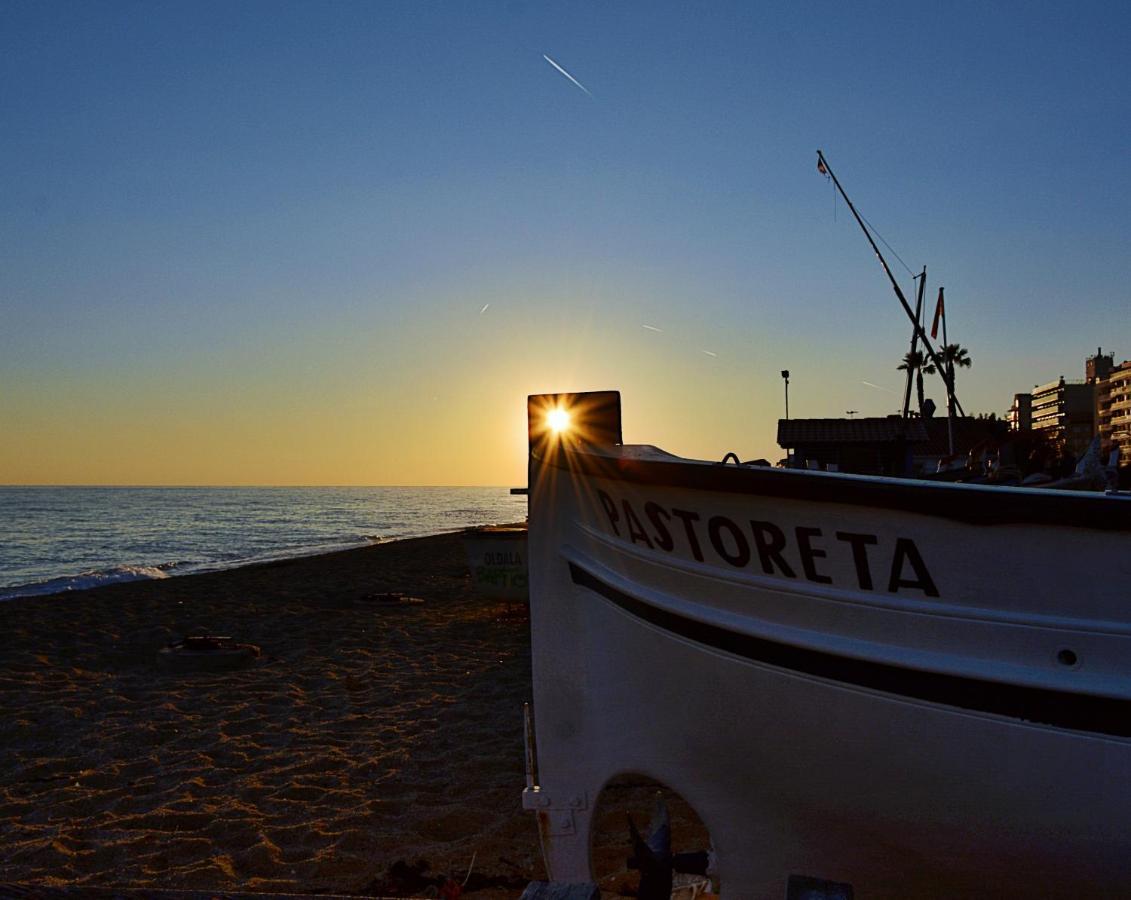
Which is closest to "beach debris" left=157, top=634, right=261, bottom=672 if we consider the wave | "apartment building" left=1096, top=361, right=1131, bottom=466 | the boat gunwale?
the boat gunwale

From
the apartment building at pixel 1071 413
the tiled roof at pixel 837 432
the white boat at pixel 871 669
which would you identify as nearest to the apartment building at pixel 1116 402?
the apartment building at pixel 1071 413

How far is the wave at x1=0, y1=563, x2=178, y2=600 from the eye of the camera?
21375mm

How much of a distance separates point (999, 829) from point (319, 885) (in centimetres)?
333

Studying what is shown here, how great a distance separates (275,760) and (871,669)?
5.21 m

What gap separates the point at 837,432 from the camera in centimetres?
2394

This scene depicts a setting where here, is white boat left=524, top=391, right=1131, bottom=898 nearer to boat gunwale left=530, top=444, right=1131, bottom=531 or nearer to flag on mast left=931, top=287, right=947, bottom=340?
boat gunwale left=530, top=444, right=1131, bottom=531

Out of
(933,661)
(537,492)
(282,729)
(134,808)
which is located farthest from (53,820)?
(933,661)

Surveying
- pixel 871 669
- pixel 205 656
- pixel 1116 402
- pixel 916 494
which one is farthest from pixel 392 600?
pixel 1116 402

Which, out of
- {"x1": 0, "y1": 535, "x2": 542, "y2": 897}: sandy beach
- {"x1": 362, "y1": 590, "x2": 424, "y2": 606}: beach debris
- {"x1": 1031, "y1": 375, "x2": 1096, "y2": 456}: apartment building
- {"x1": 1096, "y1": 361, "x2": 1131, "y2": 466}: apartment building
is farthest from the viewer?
{"x1": 1096, "y1": 361, "x2": 1131, "y2": 466}: apartment building

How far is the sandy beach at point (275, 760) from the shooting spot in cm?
480

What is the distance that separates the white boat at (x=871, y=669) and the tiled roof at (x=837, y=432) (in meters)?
20.9

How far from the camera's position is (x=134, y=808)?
5.63 metres

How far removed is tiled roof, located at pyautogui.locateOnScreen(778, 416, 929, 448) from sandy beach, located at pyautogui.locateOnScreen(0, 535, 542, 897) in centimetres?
1306

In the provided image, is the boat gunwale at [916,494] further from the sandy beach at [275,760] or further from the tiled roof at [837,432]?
the tiled roof at [837,432]
